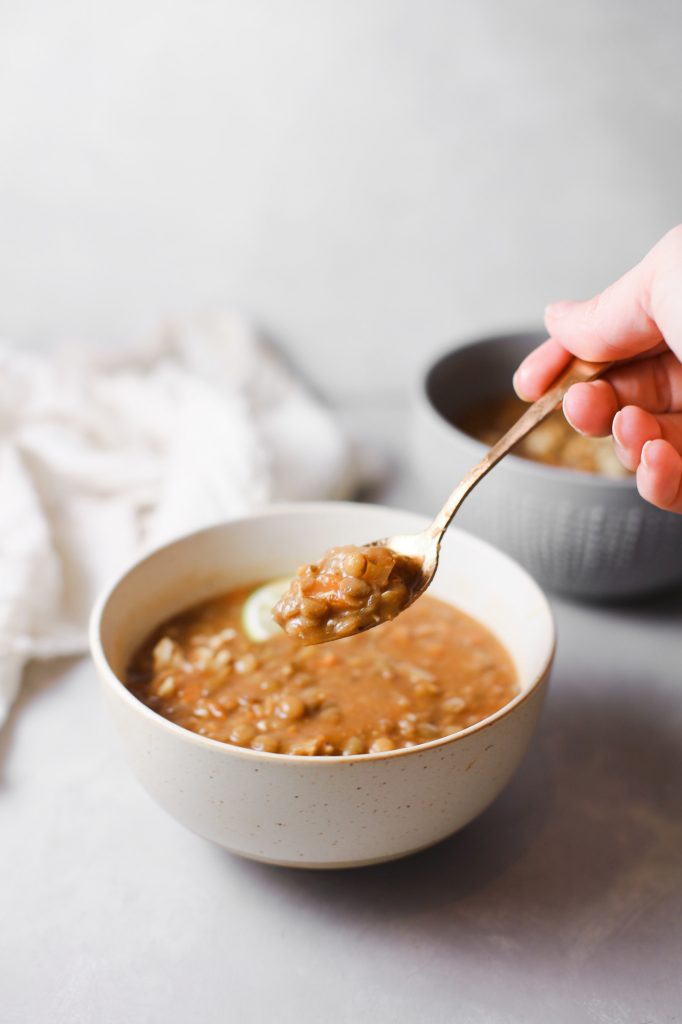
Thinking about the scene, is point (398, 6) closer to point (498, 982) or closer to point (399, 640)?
point (399, 640)

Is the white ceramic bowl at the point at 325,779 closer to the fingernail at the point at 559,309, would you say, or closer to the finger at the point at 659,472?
the finger at the point at 659,472

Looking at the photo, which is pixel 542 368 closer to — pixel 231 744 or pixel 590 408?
pixel 590 408

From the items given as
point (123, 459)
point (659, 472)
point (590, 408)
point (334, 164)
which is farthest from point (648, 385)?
point (334, 164)

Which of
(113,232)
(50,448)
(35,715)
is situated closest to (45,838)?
(35,715)

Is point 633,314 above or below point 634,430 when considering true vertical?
above

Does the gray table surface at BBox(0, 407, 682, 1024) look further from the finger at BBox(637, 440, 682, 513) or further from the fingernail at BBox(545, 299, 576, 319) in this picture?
the fingernail at BBox(545, 299, 576, 319)

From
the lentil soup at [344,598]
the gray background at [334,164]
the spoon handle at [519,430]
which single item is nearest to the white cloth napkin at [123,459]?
the gray background at [334,164]

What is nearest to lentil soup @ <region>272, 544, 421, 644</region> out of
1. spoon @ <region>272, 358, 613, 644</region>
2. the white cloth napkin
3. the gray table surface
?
spoon @ <region>272, 358, 613, 644</region>
